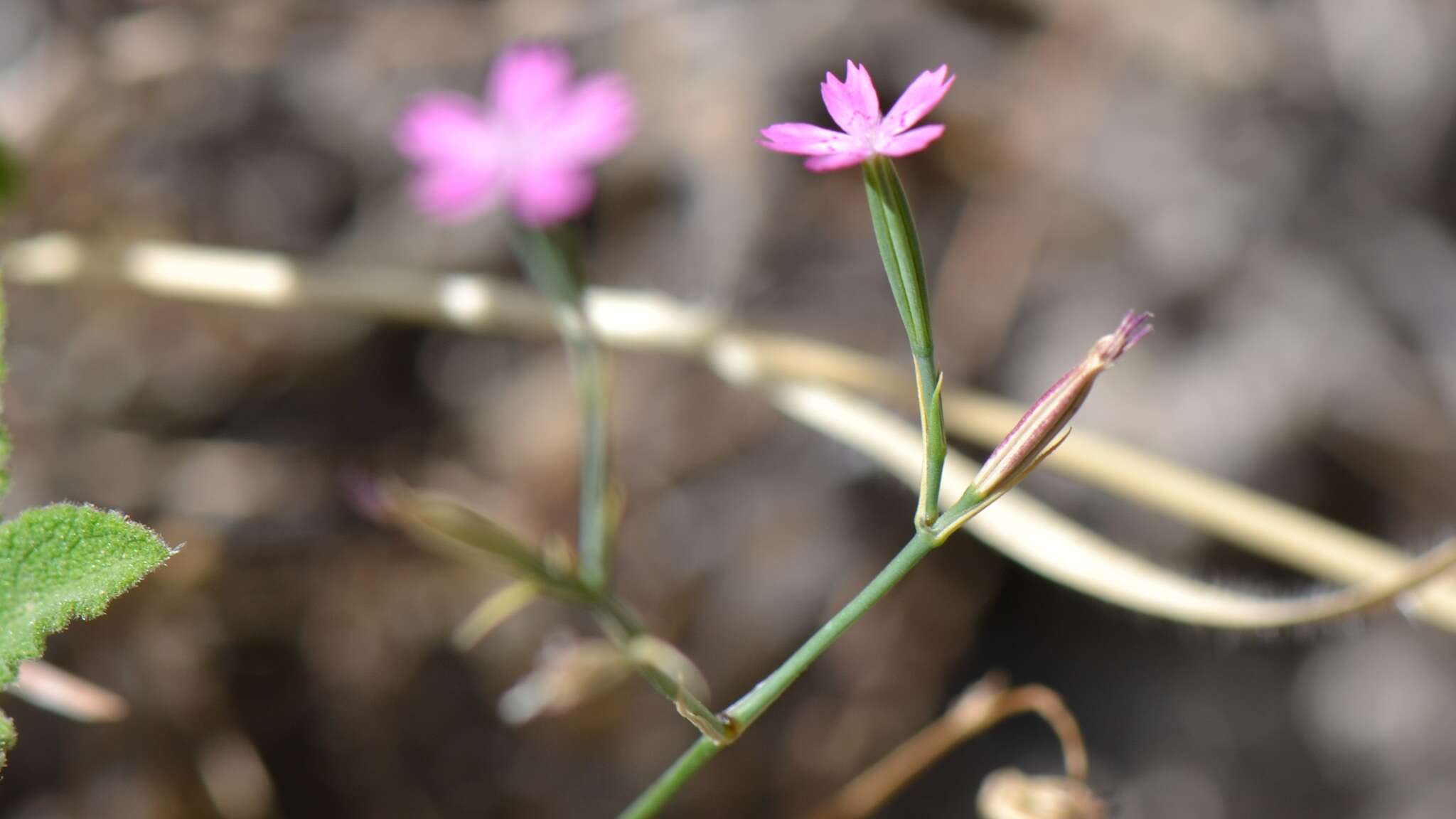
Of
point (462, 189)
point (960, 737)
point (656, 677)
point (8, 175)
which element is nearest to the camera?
point (656, 677)

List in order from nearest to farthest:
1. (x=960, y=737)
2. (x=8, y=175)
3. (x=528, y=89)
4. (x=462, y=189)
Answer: (x=960, y=737)
(x=8, y=175)
(x=462, y=189)
(x=528, y=89)

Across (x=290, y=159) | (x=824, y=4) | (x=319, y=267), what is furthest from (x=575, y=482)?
(x=824, y=4)

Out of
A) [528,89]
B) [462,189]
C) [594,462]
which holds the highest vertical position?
[528,89]

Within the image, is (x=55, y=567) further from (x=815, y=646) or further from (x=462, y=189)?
(x=462, y=189)

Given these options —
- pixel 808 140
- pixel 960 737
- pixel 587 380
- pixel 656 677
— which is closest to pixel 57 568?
pixel 656 677

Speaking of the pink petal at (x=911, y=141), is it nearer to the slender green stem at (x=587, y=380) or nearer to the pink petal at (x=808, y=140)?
the pink petal at (x=808, y=140)

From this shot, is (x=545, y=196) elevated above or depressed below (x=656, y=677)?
above

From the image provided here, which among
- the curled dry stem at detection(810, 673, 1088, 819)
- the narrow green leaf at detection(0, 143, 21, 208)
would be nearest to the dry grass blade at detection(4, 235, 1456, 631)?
the narrow green leaf at detection(0, 143, 21, 208)

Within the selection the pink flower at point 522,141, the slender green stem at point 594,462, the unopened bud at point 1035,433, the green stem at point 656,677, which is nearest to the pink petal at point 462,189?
the pink flower at point 522,141

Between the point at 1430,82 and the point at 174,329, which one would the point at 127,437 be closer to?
the point at 174,329
